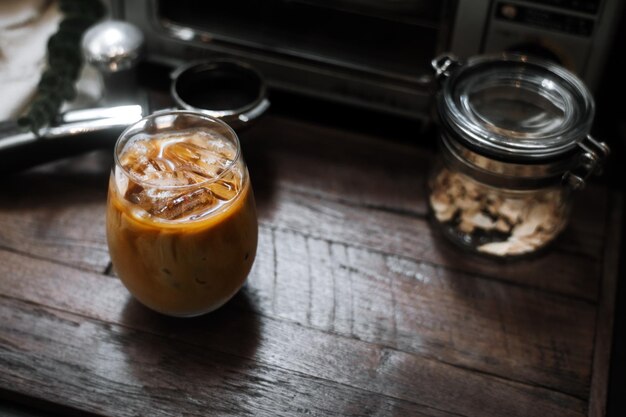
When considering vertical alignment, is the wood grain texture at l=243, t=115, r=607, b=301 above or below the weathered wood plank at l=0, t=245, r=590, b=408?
above

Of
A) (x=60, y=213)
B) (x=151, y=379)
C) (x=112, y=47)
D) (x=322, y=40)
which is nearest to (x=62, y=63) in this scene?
(x=112, y=47)

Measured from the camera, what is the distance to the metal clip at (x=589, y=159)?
2.34 feet

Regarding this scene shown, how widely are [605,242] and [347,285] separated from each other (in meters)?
0.31

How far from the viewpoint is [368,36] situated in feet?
2.86

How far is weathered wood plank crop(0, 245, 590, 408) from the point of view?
0.68 m

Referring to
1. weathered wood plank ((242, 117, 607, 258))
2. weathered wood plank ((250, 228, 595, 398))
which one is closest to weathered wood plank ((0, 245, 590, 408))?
weathered wood plank ((250, 228, 595, 398))

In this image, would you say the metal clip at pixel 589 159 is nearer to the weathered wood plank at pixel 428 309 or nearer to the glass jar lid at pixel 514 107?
the glass jar lid at pixel 514 107

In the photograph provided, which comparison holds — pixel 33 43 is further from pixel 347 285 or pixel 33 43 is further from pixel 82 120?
pixel 347 285

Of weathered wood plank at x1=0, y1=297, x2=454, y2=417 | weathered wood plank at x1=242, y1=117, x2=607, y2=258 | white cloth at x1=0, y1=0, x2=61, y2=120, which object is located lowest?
weathered wood plank at x1=0, y1=297, x2=454, y2=417

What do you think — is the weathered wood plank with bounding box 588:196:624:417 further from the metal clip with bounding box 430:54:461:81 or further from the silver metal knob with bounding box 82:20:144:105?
the silver metal knob with bounding box 82:20:144:105

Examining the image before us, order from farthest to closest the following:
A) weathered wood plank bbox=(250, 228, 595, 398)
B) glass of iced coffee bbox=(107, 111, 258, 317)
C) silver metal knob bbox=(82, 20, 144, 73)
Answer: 1. silver metal knob bbox=(82, 20, 144, 73)
2. weathered wood plank bbox=(250, 228, 595, 398)
3. glass of iced coffee bbox=(107, 111, 258, 317)

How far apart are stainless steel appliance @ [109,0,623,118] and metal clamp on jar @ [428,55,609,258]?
0.16 feet

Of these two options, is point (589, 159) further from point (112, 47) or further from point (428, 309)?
point (112, 47)

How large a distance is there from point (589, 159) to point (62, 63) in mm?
618
